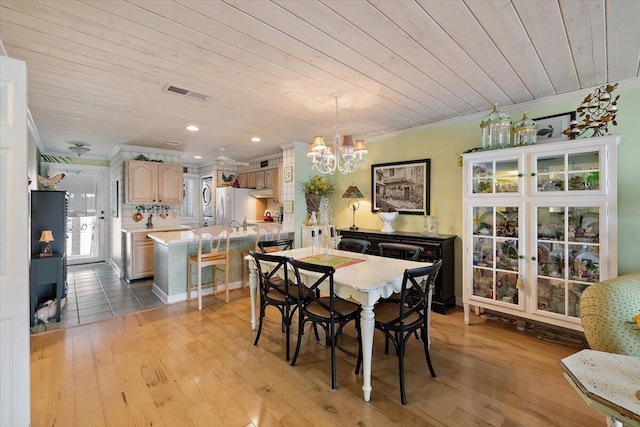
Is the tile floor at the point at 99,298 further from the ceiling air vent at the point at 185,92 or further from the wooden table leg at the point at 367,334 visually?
the wooden table leg at the point at 367,334

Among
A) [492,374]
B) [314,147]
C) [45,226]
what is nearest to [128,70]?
[314,147]

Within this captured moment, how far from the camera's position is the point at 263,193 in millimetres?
6484

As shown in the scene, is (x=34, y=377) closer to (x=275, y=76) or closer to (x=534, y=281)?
(x=275, y=76)

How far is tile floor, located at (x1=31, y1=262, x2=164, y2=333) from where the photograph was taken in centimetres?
331

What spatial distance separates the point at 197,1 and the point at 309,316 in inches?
85.6

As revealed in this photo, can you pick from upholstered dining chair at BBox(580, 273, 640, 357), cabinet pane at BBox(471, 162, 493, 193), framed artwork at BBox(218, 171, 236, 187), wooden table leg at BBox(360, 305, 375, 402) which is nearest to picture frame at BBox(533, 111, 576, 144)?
cabinet pane at BBox(471, 162, 493, 193)

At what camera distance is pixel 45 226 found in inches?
133

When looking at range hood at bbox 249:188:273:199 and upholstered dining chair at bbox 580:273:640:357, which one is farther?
range hood at bbox 249:188:273:199

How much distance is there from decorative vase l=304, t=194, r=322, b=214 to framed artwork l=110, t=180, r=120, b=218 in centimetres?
359

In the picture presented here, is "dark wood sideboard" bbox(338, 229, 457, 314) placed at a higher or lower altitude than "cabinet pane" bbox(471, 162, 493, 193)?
lower

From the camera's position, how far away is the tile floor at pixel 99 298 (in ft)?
10.9

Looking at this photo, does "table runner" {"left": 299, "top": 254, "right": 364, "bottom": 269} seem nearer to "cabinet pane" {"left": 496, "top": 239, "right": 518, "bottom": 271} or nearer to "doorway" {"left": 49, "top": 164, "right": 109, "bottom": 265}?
"cabinet pane" {"left": 496, "top": 239, "right": 518, "bottom": 271}

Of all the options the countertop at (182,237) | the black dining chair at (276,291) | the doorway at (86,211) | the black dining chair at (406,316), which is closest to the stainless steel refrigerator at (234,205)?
the countertop at (182,237)

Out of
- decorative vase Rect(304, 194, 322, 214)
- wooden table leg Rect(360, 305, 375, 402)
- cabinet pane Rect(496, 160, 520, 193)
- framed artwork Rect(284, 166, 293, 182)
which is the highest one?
framed artwork Rect(284, 166, 293, 182)
